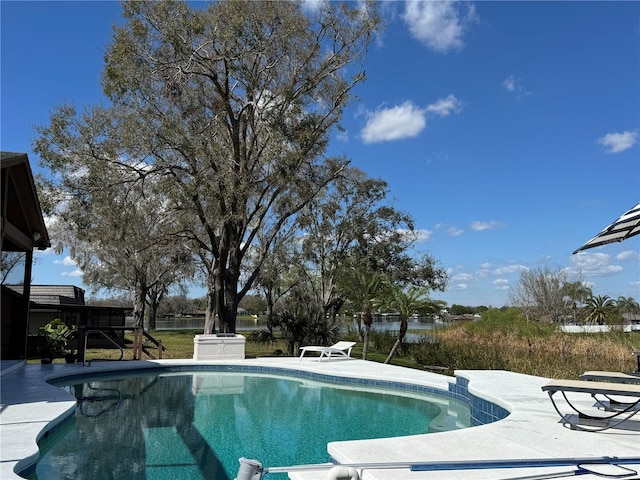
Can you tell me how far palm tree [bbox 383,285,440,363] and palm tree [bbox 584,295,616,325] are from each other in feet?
122

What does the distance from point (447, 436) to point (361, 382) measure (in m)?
5.95

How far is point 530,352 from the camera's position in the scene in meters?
13.6

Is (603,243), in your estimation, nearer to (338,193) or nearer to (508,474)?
(508,474)

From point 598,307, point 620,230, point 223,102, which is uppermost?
point 223,102

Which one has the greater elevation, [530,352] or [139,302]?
[139,302]

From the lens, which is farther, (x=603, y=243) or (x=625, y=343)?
(x=625, y=343)

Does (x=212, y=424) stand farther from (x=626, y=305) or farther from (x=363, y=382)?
(x=626, y=305)

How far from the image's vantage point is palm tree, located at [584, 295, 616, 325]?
1725 inches

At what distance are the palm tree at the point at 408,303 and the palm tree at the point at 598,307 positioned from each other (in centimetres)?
3704

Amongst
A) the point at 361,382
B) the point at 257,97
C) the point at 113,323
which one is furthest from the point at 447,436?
the point at 113,323

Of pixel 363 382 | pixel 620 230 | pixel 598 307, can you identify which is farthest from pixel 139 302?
pixel 598 307

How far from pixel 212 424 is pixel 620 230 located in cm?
680

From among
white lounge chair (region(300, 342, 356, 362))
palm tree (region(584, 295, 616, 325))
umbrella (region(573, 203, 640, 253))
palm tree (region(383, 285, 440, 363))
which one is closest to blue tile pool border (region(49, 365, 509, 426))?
white lounge chair (region(300, 342, 356, 362))

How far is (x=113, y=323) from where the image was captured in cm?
2370
